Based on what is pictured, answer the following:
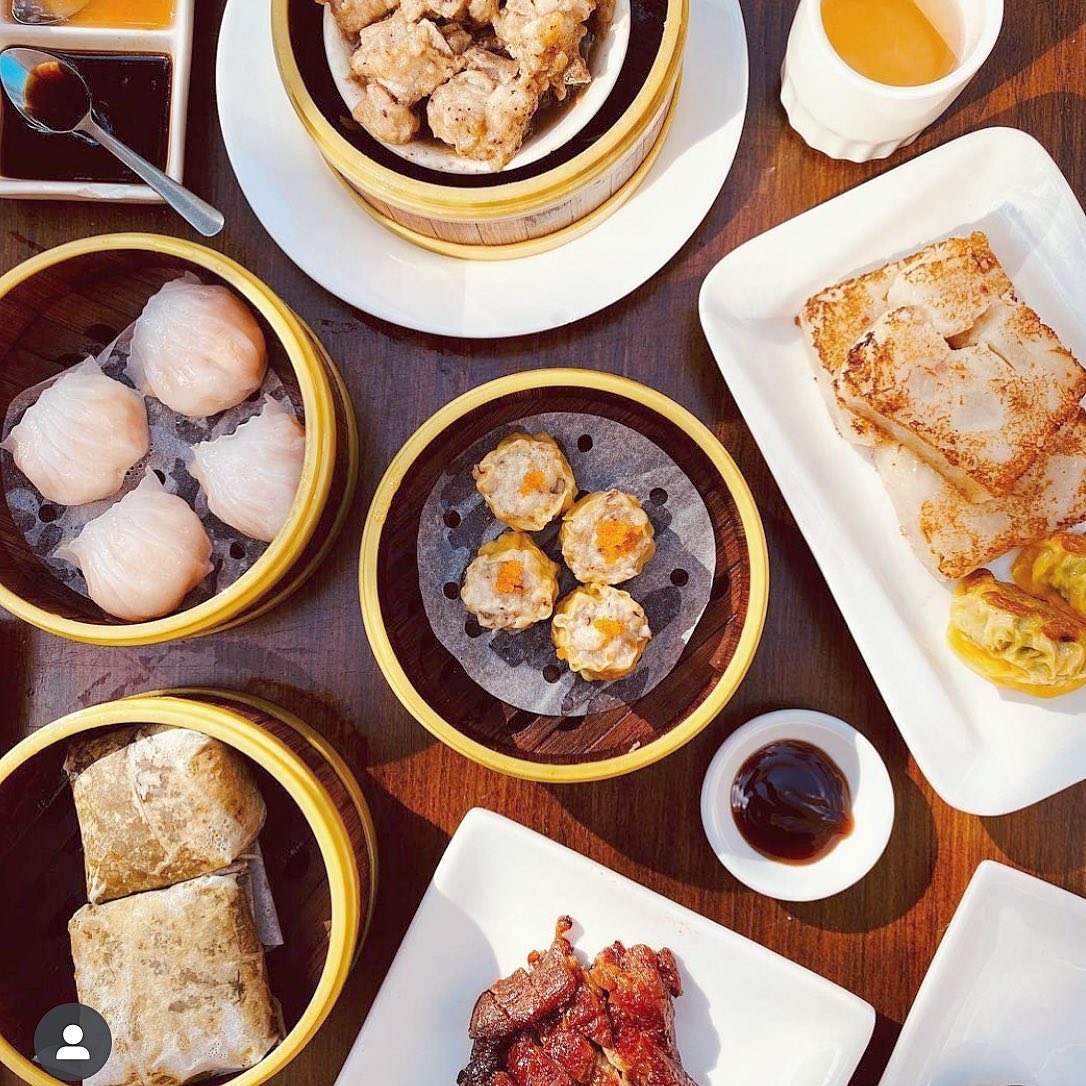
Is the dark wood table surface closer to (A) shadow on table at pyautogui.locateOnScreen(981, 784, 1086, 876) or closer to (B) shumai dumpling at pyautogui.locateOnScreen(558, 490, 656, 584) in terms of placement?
(A) shadow on table at pyautogui.locateOnScreen(981, 784, 1086, 876)

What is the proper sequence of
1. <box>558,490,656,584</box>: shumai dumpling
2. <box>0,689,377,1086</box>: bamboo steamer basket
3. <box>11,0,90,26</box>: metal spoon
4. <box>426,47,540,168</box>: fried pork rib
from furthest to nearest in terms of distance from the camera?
<box>11,0,90,26</box>: metal spoon → <box>558,490,656,584</box>: shumai dumpling → <box>0,689,377,1086</box>: bamboo steamer basket → <box>426,47,540,168</box>: fried pork rib

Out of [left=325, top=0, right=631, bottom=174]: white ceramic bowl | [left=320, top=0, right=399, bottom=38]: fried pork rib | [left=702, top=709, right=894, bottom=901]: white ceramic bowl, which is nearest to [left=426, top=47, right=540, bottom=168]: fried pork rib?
[left=325, top=0, right=631, bottom=174]: white ceramic bowl

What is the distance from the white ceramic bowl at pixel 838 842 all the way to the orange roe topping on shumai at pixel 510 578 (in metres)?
0.54

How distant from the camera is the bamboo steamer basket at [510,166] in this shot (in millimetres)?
1571

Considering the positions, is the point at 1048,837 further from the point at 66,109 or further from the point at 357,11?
the point at 66,109

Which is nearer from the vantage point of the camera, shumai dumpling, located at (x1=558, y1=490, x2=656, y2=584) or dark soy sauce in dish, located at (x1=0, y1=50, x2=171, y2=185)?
shumai dumpling, located at (x1=558, y1=490, x2=656, y2=584)

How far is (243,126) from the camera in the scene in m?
1.84

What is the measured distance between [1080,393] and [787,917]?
1.21 metres

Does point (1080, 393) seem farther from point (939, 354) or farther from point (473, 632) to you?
point (473, 632)

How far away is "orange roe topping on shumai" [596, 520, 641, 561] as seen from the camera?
1762mm

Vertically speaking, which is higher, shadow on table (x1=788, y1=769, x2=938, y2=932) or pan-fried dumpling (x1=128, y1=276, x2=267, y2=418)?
pan-fried dumpling (x1=128, y1=276, x2=267, y2=418)

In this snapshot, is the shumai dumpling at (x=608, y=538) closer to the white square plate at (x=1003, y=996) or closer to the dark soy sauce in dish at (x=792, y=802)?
the dark soy sauce in dish at (x=792, y=802)

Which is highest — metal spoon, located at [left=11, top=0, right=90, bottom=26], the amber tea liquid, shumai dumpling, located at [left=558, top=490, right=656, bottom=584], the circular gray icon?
the amber tea liquid

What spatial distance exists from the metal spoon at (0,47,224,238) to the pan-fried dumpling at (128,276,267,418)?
140 mm
